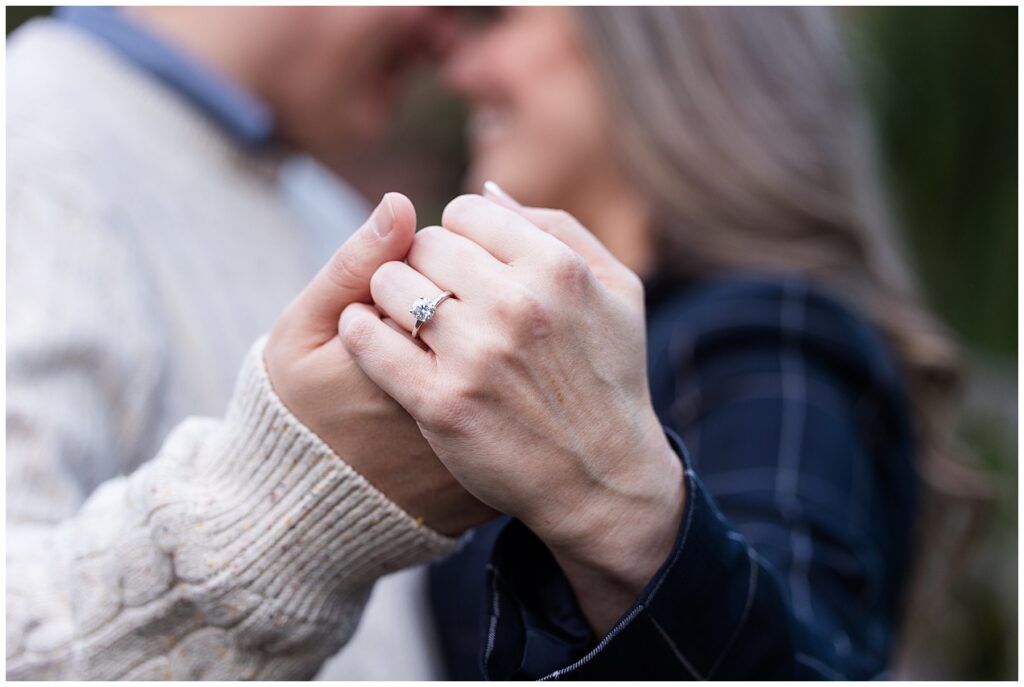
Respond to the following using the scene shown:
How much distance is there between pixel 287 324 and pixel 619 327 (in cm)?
24

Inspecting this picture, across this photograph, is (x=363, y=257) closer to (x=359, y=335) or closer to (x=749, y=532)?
(x=359, y=335)

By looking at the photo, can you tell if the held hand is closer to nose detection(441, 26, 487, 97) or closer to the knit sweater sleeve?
the knit sweater sleeve

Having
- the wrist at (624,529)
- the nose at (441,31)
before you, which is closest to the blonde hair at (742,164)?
the nose at (441,31)

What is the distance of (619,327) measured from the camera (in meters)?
0.65

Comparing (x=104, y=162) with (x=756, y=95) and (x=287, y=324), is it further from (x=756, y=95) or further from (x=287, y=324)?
(x=756, y=95)

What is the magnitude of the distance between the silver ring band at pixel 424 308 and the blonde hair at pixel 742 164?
2.89 ft

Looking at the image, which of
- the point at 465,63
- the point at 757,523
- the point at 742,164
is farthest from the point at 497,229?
the point at 465,63

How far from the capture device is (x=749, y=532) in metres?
1.01

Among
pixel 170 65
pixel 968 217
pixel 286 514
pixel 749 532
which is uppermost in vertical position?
pixel 170 65

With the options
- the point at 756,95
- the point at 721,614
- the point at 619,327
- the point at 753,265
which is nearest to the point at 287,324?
the point at 619,327

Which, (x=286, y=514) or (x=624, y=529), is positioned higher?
(x=286, y=514)

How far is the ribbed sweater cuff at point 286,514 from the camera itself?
26.4 inches

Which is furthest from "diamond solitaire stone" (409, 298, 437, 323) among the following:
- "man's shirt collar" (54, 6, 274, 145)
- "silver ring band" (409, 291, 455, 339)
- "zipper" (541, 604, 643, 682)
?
"man's shirt collar" (54, 6, 274, 145)

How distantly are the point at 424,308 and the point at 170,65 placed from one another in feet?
2.76
